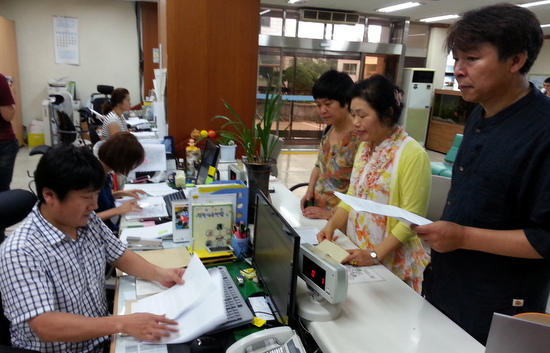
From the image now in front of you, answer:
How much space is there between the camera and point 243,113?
3793 mm

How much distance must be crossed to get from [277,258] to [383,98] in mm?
871

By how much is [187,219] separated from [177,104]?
→ 188cm

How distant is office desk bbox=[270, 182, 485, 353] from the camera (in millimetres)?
1180

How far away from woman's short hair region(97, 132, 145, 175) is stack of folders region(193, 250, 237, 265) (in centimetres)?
103

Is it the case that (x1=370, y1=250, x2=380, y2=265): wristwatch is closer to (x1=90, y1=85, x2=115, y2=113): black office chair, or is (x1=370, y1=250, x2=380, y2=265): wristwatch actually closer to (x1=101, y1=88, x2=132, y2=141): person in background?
(x1=101, y1=88, x2=132, y2=141): person in background

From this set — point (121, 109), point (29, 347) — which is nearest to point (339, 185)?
point (29, 347)

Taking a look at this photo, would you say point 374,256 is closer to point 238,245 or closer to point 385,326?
point 385,326

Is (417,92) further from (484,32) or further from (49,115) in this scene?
(484,32)

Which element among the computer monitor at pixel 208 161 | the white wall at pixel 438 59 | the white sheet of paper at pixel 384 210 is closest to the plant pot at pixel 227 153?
the computer monitor at pixel 208 161

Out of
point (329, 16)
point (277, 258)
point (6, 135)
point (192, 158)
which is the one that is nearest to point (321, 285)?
point (277, 258)

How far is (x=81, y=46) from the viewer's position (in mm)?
8141

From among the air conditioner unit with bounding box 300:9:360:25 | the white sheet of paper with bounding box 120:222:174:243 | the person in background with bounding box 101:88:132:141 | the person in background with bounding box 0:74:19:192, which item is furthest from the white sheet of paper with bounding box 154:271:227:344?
the air conditioner unit with bounding box 300:9:360:25

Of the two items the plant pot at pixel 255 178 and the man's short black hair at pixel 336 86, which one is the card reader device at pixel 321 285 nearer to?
the plant pot at pixel 255 178

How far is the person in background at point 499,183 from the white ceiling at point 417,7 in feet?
21.4
